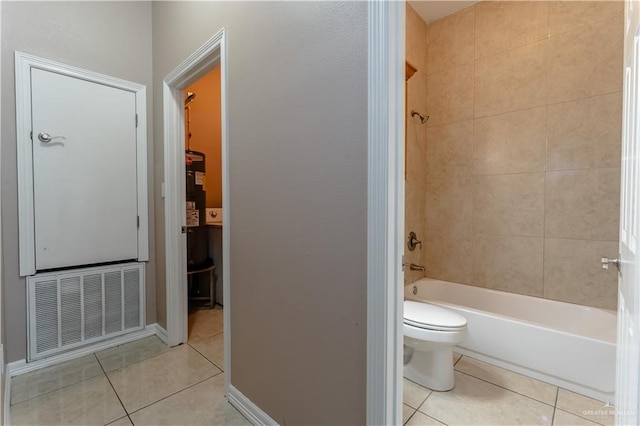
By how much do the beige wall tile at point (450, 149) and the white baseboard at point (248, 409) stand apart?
7.88 ft

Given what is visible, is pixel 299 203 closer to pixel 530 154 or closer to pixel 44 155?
pixel 44 155

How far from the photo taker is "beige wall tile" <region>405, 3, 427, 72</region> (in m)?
2.37

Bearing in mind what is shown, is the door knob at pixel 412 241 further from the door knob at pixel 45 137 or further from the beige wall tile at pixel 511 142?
the door knob at pixel 45 137

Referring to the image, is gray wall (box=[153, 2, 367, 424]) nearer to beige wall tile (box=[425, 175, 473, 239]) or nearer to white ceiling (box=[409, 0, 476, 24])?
white ceiling (box=[409, 0, 476, 24])

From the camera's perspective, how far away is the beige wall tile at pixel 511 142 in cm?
213

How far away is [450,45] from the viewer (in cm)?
252

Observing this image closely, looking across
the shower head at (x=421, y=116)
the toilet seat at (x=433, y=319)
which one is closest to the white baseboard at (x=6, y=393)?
the toilet seat at (x=433, y=319)

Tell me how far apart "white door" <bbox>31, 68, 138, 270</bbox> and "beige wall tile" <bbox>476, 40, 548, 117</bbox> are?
2.95 metres

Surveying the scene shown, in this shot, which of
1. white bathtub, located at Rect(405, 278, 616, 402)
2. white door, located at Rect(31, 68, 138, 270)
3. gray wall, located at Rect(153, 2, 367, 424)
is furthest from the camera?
white door, located at Rect(31, 68, 138, 270)

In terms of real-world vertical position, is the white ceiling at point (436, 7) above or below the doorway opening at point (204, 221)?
above

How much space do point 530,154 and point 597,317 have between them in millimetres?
1264

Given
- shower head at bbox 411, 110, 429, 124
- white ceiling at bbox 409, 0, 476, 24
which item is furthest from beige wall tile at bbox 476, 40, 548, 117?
white ceiling at bbox 409, 0, 476, 24

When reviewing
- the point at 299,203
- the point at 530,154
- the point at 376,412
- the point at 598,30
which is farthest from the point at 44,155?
the point at 598,30

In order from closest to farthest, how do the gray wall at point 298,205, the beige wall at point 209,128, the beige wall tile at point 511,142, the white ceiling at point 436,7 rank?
the gray wall at point 298,205
the beige wall tile at point 511,142
the white ceiling at point 436,7
the beige wall at point 209,128
